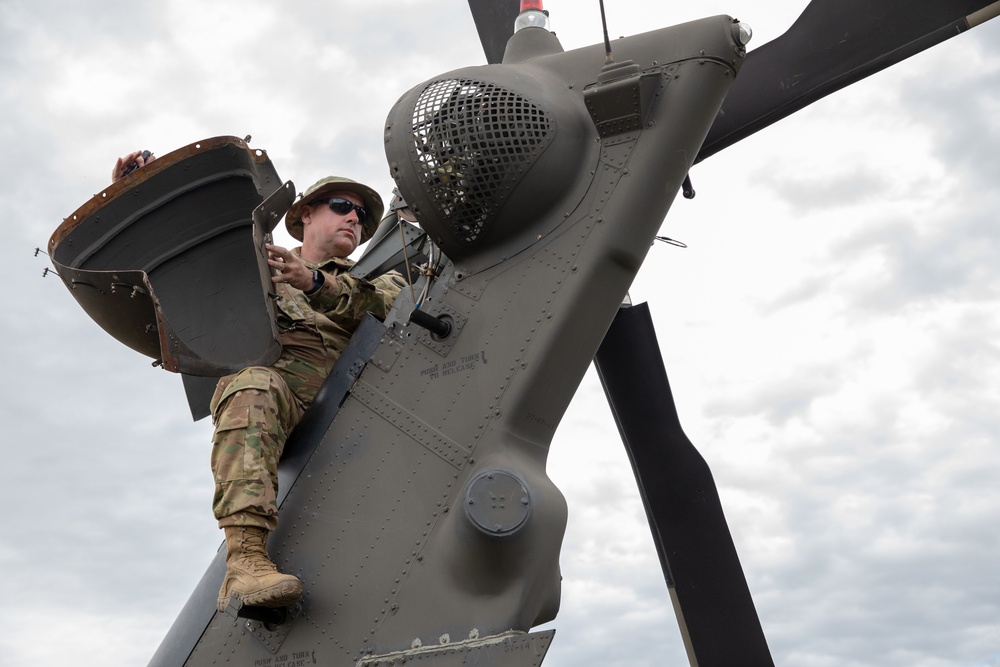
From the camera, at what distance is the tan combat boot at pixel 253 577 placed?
425cm

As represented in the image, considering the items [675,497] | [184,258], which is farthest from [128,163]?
[675,497]

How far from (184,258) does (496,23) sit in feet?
7.83

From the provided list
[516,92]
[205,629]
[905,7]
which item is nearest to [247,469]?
[205,629]

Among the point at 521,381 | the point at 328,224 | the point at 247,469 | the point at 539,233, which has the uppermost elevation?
the point at 328,224

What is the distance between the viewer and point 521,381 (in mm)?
4477

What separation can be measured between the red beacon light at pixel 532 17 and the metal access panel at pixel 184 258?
1517 mm

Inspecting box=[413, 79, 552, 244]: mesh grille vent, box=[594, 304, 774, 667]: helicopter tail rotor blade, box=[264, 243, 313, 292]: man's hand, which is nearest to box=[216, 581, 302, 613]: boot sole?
box=[264, 243, 313, 292]: man's hand

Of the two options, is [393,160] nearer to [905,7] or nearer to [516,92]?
[516,92]

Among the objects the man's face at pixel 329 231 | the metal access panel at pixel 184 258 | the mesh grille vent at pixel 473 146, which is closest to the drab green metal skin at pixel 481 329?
the mesh grille vent at pixel 473 146

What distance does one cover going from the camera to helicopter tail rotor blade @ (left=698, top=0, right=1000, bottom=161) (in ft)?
16.0

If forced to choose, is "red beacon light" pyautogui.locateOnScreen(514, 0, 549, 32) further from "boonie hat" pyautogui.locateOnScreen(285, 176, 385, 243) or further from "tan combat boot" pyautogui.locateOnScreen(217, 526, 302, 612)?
"tan combat boot" pyautogui.locateOnScreen(217, 526, 302, 612)

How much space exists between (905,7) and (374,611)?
3.71 meters

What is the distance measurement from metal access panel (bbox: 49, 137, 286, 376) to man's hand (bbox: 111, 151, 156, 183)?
251mm

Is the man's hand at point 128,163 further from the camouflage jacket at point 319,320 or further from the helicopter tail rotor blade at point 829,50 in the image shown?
the helicopter tail rotor blade at point 829,50
